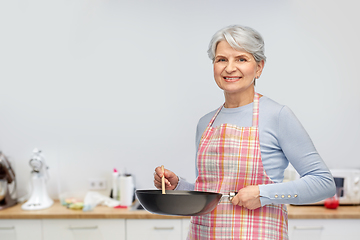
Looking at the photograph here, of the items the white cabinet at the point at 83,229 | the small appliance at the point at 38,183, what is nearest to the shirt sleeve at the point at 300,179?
the white cabinet at the point at 83,229

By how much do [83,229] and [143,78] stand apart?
1076mm

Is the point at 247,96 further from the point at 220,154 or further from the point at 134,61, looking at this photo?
the point at 134,61

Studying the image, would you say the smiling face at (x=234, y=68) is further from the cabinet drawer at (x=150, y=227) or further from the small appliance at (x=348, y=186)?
the small appliance at (x=348, y=186)

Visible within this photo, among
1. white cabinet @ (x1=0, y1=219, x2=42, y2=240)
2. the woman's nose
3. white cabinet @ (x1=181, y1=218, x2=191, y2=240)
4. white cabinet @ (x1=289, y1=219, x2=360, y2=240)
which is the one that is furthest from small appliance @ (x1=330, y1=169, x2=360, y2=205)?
white cabinet @ (x1=0, y1=219, x2=42, y2=240)

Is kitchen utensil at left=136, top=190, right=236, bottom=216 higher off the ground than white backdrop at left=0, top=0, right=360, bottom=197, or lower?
lower

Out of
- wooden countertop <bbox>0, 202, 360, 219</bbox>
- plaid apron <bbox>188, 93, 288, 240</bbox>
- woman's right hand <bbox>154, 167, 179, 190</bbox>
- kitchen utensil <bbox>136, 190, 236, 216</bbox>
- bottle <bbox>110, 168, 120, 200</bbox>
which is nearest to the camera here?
kitchen utensil <bbox>136, 190, 236, 216</bbox>

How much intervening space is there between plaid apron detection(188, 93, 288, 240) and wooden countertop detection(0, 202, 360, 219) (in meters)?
0.91

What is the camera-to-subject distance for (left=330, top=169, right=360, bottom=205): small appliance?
208cm

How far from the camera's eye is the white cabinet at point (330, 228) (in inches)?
75.8

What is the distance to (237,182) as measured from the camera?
3.42ft

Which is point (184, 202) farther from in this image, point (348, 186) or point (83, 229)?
point (348, 186)

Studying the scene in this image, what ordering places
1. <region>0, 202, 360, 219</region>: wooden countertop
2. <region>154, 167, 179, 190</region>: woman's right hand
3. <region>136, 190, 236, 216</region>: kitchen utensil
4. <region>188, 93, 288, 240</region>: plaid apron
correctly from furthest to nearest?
<region>0, 202, 360, 219</region>: wooden countertop < <region>154, 167, 179, 190</region>: woman's right hand < <region>188, 93, 288, 240</region>: plaid apron < <region>136, 190, 236, 216</region>: kitchen utensil

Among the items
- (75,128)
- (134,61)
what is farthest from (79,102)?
(134,61)

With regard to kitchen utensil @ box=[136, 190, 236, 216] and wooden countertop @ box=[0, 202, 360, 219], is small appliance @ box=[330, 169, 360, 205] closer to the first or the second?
wooden countertop @ box=[0, 202, 360, 219]
